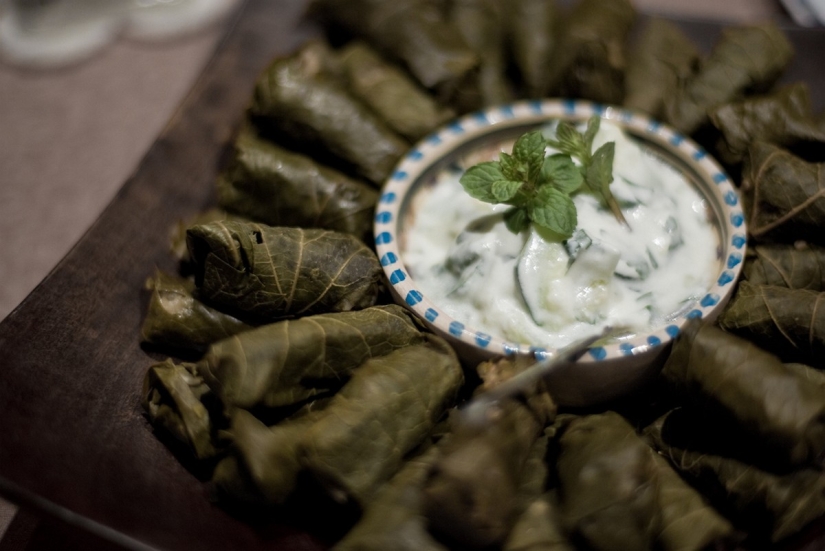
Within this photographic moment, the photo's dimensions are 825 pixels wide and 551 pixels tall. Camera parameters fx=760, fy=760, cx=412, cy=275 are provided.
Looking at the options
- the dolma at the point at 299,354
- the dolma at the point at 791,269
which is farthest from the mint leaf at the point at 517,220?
the dolma at the point at 791,269

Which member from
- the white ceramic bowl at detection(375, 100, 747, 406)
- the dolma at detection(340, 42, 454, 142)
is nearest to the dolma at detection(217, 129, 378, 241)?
the white ceramic bowl at detection(375, 100, 747, 406)

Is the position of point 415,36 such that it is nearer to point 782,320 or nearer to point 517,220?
point 517,220

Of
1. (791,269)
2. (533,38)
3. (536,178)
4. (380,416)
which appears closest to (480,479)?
(380,416)

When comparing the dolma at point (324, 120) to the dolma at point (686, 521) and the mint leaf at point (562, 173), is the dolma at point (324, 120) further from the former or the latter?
the dolma at point (686, 521)

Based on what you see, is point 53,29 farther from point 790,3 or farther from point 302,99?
point 790,3

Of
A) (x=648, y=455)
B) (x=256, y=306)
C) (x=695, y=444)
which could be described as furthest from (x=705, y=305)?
(x=256, y=306)

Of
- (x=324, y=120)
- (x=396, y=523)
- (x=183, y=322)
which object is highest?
(x=324, y=120)
